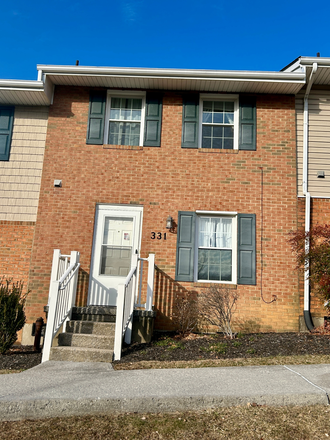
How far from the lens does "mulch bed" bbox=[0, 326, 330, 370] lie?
5660mm

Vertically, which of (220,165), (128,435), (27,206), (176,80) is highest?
(176,80)

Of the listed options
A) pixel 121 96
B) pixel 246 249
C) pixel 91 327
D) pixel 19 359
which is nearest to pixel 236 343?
pixel 246 249

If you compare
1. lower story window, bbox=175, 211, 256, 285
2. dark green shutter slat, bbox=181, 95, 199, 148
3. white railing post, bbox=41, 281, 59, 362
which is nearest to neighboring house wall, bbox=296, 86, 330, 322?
lower story window, bbox=175, 211, 256, 285

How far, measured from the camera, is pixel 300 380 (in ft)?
13.9

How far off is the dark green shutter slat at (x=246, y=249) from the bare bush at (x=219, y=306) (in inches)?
15.9

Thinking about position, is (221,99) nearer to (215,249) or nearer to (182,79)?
(182,79)

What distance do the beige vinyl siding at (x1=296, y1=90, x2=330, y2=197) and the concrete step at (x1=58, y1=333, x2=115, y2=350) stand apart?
16.5 ft

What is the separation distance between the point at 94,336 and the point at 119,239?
8.24 ft

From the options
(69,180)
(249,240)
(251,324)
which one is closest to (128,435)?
(251,324)

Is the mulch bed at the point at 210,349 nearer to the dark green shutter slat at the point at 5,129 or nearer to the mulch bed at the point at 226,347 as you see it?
the mulch bed at the point at 226,347

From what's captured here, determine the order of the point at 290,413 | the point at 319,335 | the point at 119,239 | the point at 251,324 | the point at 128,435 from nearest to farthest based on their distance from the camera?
the point at 128,435 < the point at 290,413 < the point at 319,335 < the point at 251,324 < the point at 119,239

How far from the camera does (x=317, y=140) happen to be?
8.35 meters

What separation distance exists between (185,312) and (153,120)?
422cm

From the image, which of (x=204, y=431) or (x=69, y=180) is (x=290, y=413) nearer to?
(x=204, y=431)
